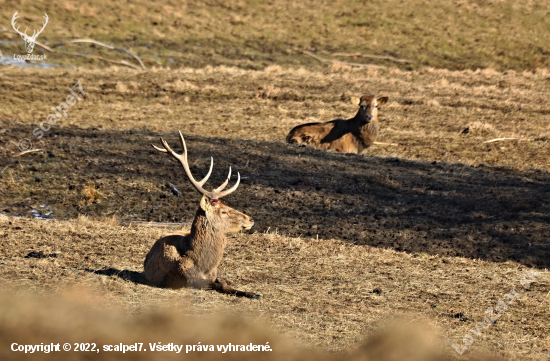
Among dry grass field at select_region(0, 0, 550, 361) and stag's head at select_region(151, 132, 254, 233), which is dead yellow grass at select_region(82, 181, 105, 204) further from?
stag's head at select_region(151, 132, 254, 233)

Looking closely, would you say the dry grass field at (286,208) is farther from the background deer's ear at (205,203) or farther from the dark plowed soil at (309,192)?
the background deer's ear at (205,203)

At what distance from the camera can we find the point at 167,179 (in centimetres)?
1454

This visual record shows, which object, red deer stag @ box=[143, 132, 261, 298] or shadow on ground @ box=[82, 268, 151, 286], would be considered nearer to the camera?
red deer stag @ box=[143, 132, 261, 298]

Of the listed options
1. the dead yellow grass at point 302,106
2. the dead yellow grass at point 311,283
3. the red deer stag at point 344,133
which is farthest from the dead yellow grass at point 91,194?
the red deer stag at point 344,133

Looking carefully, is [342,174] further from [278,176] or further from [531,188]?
[531,188]

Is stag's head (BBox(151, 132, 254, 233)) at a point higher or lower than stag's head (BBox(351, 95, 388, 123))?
lower

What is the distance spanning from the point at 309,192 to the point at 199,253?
6.16m

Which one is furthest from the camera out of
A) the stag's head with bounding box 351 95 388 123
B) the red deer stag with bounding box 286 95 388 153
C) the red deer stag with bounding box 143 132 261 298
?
the red deer stag with bounding box 286 95 388 153

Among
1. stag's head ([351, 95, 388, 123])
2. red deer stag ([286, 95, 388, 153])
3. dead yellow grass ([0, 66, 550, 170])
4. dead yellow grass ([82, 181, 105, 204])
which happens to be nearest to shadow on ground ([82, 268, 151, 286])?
dead yellow grass ([82, 181, 105, 204])

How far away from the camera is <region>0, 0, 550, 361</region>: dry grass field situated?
671cm

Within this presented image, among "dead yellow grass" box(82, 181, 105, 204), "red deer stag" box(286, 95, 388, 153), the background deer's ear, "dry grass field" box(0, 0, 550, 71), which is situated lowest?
"dead yellow grass" box(82, 181, 105, 204)

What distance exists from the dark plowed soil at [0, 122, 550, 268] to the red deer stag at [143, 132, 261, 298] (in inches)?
150

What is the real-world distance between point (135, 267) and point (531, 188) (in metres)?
9.75

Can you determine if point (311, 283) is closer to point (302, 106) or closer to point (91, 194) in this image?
point (91, 194)
